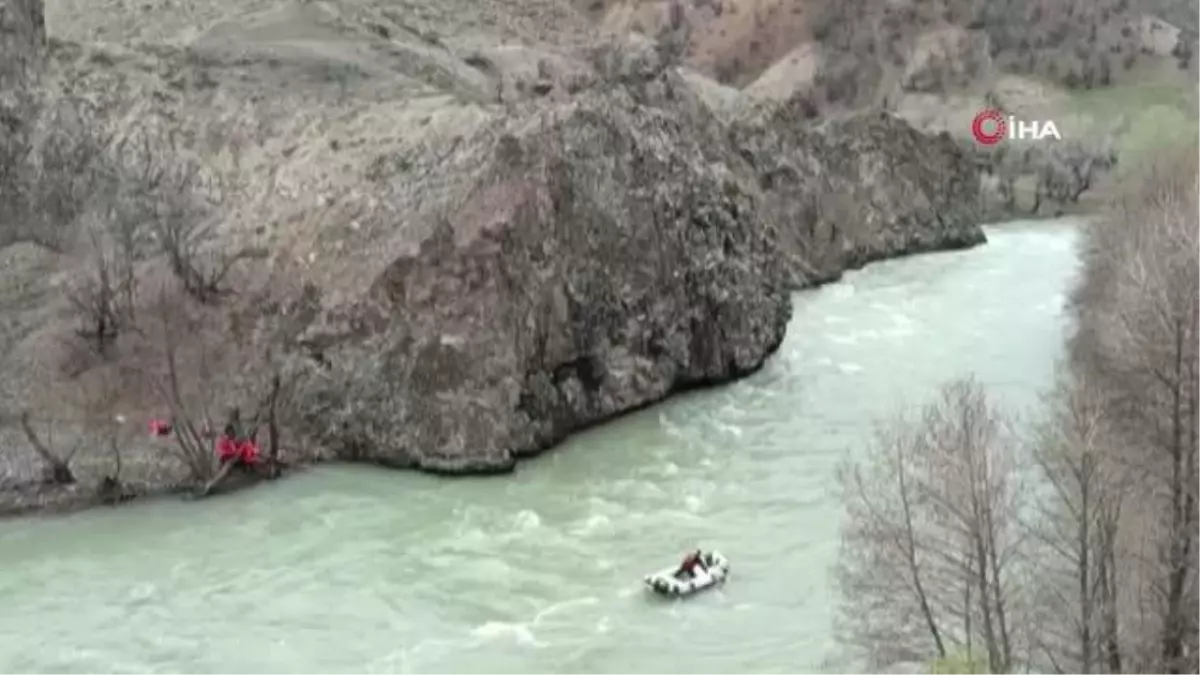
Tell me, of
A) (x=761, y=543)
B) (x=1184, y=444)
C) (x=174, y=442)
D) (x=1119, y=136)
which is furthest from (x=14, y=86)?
(x=1119, y=136)

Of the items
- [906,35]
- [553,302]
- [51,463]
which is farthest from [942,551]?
[906,35]

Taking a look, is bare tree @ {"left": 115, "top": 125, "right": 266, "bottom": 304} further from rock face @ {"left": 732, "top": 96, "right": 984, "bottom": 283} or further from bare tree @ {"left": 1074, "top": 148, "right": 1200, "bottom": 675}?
rock face @ {"left": 732, "top": 96, "right": 984, "bottom": 283}

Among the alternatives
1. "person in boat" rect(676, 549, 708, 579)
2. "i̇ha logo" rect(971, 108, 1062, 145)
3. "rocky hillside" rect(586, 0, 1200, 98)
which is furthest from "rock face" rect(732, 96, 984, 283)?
"person in boat" rect(676, 549, 708, 579)

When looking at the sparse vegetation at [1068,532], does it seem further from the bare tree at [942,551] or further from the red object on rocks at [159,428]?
the red object on rocks at [159,428]

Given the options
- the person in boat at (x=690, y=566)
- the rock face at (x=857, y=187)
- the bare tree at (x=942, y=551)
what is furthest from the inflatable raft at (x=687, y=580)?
the rock face at (x=857, y=187)

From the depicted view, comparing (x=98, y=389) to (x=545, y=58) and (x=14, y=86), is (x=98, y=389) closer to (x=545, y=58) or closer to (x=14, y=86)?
(x=14, y=86)

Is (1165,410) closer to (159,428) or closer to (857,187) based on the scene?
(159,428)
